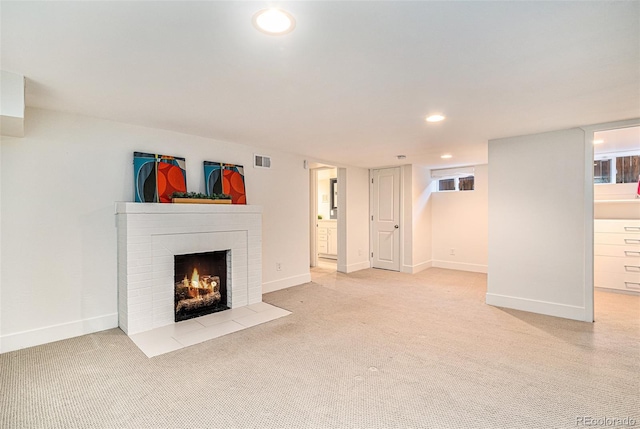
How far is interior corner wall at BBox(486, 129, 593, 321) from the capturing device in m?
3.44

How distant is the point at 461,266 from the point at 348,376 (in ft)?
16.0

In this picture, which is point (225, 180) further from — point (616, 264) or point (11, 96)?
point (616, 264)

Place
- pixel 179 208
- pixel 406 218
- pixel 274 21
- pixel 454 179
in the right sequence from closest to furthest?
pixel 274 21, pixel 179 208, pixel 406 218, pixel 454 179

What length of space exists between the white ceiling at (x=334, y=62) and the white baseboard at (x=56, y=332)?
79.4 inches

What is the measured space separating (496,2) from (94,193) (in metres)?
3.59

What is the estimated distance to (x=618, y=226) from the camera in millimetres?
4504

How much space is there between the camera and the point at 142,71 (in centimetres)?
208

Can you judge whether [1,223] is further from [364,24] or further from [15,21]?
[364,24]

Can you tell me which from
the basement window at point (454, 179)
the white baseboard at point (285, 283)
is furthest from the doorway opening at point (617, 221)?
the white baseboard at point (285, 283)

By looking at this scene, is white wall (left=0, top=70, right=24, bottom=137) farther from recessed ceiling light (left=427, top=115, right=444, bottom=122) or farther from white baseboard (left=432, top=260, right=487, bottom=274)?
white baseboard (left=432, top=260, right=487, bottom=274)

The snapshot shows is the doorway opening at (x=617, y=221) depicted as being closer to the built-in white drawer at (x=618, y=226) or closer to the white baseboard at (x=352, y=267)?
the built-in white drawer at (x=618, y=226)

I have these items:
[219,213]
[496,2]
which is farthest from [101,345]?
[496,2]

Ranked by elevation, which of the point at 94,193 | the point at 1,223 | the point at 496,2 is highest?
the point at 496,2

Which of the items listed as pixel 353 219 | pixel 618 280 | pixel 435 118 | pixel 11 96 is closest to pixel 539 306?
pixel 618 280
